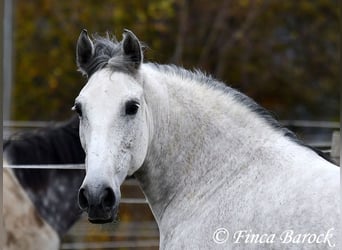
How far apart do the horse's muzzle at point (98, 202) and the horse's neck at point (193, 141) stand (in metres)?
0.45

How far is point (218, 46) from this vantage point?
1473 cm

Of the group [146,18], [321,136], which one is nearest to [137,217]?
[321,136]

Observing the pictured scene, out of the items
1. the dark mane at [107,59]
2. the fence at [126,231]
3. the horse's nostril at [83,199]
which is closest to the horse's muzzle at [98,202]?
the horse's nostril at [83,199]

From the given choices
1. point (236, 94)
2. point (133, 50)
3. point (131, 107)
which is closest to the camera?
point (131, 107)

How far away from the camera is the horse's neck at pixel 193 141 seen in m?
3.82

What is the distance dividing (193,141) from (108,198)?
603 millimetres

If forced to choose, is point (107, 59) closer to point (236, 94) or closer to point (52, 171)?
point (236, 94)

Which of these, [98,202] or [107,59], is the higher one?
[107,59]

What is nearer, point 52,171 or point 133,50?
point 133,50

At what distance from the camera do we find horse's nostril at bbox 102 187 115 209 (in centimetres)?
347

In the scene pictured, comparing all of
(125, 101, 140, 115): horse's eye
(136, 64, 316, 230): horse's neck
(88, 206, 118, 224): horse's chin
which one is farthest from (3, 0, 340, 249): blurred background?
(88, 206, 118, 224): horse's chin

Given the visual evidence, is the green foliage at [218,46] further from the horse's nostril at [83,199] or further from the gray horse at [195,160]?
the horse's nostril at [83,199]

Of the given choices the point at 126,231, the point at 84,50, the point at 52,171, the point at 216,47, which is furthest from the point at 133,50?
the point at 216,47

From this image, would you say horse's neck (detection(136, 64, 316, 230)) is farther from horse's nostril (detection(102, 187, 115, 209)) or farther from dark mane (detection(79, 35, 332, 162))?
horse's nostril (detection(102, 187, 115, 209))
